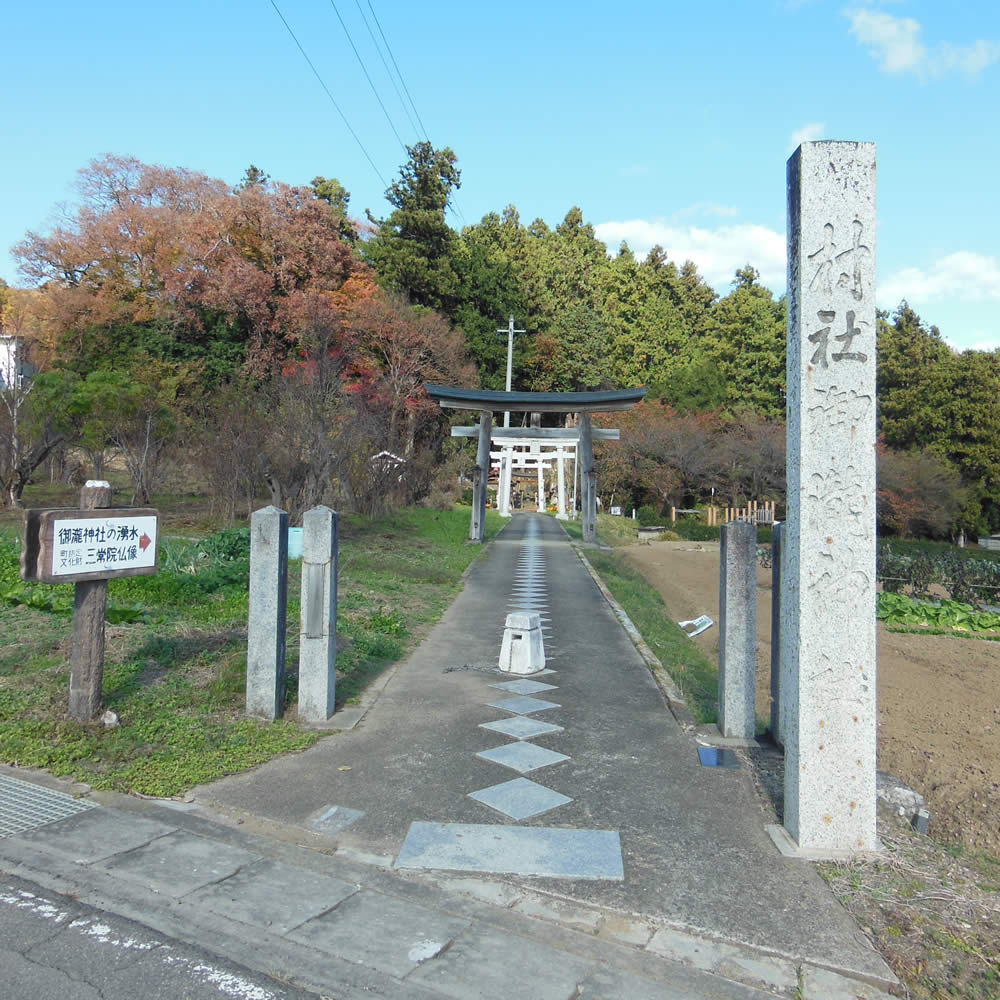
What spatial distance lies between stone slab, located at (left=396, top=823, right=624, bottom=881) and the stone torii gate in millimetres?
15869

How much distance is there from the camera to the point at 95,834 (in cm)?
369

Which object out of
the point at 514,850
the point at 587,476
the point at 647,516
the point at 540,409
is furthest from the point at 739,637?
the point at 647,516

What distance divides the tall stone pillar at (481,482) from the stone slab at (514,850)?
54.3 ft

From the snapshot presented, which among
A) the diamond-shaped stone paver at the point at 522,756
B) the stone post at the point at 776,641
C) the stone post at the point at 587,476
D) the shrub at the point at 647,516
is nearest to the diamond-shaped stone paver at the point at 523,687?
the diamond-shaped stone paver at the point at 522,756

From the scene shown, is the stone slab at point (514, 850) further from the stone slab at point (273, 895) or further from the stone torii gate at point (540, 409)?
the stone torii gate at point (540, 409)

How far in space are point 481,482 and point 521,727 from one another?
15612 millimetres

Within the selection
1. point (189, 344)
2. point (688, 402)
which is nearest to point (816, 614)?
point (189, 344)

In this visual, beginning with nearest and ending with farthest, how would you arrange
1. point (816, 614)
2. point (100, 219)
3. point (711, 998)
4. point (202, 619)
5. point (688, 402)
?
point (711, 998) < point (816, 614) < point (202, 619) < point (100, 219) < point (688, 402)

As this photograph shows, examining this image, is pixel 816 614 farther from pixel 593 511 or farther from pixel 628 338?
pixel 628 338

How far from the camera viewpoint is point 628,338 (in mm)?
46562

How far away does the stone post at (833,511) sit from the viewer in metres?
3.67

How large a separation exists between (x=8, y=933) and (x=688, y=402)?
135ft

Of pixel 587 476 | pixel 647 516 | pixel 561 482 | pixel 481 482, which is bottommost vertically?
pixel 647 516

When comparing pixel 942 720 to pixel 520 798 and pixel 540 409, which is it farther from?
pixel 540 409
